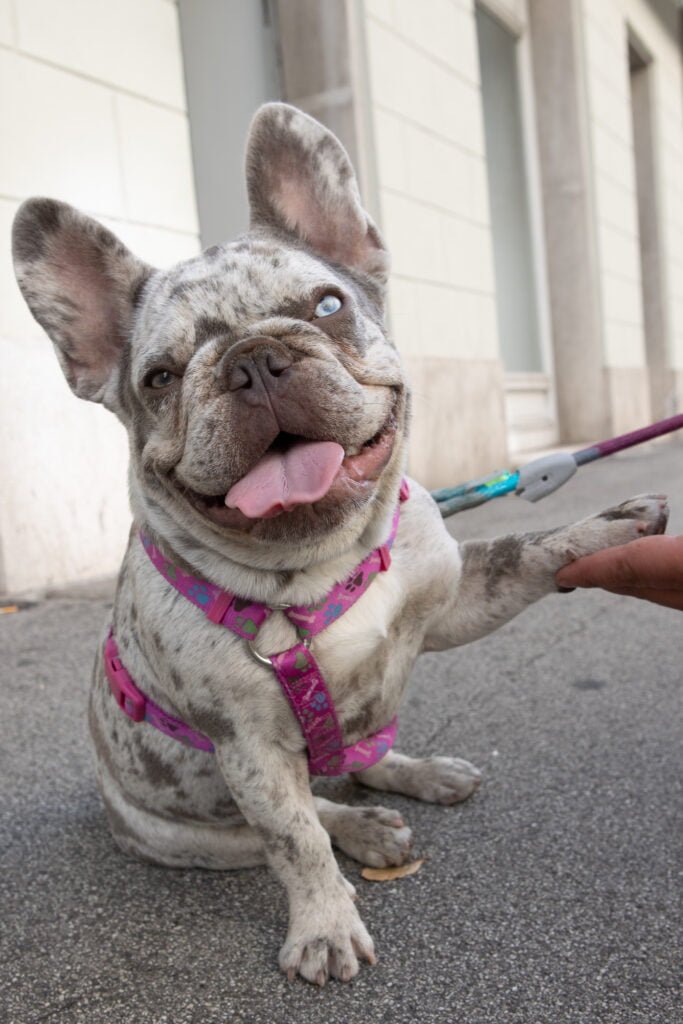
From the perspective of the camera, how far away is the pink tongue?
5.34 ft

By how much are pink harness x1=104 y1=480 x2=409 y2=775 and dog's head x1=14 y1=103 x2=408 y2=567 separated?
10 cm

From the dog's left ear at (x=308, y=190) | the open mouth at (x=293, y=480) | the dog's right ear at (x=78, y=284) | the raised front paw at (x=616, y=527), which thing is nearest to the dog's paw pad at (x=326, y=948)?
the open mouth at (x=293, y=480)

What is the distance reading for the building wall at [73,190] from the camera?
4871 millimetres

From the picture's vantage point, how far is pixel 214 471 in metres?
1.69

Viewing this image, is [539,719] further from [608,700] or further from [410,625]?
[410,625]

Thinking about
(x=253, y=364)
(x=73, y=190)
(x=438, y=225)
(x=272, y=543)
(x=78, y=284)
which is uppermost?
(x=438, y=225)

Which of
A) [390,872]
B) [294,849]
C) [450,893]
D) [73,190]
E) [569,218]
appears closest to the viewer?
[294,849]

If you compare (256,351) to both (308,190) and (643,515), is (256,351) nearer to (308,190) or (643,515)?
(308,190)

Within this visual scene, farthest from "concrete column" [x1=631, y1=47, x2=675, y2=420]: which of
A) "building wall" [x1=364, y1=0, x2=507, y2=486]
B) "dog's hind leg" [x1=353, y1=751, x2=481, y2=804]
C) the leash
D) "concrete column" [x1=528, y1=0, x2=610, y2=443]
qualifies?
"dog's hind leg" [x1=353, y1=751, x2=481, y2=804]

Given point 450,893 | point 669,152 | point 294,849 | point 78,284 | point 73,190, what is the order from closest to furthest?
point 294,849 → point 450,893 → point 78,284 → point 73,190 → point 669,152

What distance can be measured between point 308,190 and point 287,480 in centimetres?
88

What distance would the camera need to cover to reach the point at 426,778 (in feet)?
7.72

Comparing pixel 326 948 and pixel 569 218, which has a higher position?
pixel 569 218

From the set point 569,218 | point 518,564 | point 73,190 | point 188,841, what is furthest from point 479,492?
point 569,218
